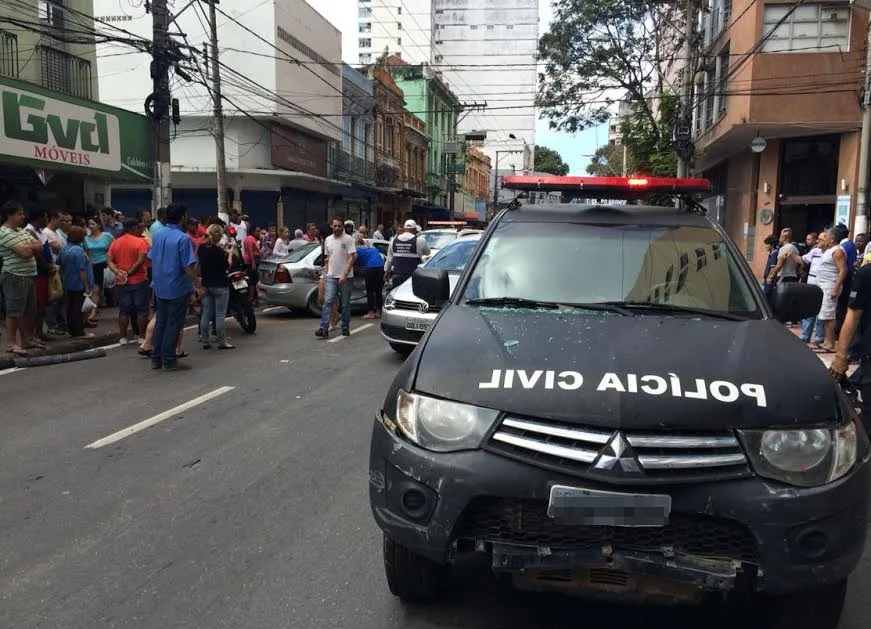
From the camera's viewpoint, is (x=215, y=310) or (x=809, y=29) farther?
(x=809, y=29)

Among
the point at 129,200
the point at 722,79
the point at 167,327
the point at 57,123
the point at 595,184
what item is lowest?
the point at 167,327

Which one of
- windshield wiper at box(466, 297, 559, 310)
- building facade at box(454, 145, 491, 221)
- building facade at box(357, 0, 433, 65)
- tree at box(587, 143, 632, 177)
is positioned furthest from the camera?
building facade at box(357, 0, 433, 65)

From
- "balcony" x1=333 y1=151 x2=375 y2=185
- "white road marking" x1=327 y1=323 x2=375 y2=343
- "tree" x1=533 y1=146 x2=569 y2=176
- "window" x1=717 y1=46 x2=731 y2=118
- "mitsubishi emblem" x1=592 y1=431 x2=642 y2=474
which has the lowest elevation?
"white road marking" x1=327 y1=323 x2=375 y2=343

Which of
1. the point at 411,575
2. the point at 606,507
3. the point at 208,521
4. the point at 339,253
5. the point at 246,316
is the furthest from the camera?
the point at 246,316

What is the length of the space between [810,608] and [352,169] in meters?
35.0

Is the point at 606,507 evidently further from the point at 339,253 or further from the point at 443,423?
the point at 339,253

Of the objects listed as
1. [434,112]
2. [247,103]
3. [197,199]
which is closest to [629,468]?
[247,103]

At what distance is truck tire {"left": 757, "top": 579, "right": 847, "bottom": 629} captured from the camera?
108 inches

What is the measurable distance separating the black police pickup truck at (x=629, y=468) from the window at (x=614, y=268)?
56 centimetres

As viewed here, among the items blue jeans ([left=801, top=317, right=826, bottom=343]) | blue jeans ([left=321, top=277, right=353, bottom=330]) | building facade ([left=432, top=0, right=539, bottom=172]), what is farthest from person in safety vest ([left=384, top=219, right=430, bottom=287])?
building facade ([left=432, top=0, right=539, bottom=172])

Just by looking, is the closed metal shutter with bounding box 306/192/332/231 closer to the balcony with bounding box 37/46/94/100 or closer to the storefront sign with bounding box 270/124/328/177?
the storefront sign with bounding box 270/124/328/177

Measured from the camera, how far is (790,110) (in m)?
19.8

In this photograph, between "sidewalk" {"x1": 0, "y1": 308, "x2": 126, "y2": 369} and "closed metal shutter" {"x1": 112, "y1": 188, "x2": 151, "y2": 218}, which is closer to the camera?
"sidewalk" {"x1": 0, "y1": 308, "x2": 126, "y2": 369}

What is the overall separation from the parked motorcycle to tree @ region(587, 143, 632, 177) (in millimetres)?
49005
